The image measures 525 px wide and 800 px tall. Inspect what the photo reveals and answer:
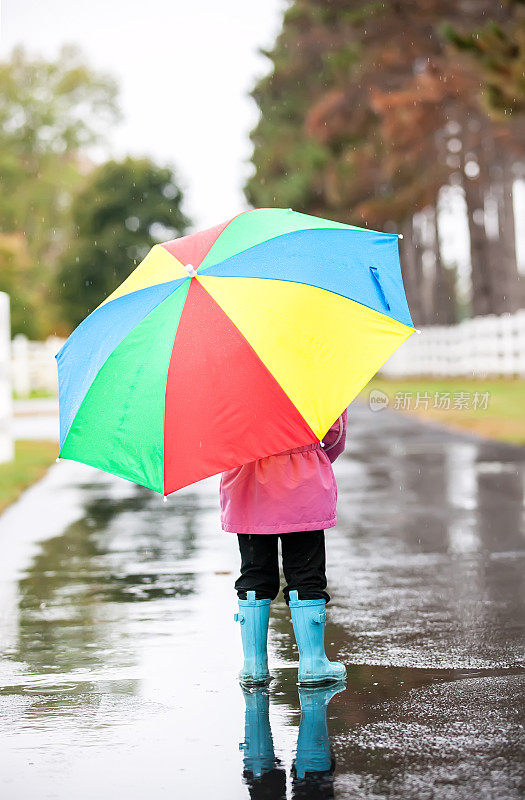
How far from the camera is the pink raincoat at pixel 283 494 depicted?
18.6 ft

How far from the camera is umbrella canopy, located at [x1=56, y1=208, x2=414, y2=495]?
5383 mm

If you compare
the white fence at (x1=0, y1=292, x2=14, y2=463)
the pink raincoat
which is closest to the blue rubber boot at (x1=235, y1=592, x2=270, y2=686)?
the pink raincoat

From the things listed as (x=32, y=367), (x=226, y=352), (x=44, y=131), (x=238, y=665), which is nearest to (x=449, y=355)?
(x=32, y=367)

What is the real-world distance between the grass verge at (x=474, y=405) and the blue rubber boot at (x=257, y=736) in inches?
527

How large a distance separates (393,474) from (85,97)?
74.2 metres

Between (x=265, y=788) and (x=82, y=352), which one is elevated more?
(x=82, y=352)

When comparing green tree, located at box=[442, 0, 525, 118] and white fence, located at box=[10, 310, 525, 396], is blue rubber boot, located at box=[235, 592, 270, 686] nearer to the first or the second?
green tree, located at box=[442, 0, 525, 118]

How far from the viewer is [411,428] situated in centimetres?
2314

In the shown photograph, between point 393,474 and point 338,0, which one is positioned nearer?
point 393,474

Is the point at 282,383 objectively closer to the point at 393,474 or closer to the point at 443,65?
the point at 393,474

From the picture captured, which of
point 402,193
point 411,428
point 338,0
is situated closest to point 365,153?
point 402,193

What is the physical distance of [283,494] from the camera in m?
5.66

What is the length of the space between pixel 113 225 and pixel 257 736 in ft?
213

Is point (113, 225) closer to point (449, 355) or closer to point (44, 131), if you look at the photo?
point (44, 131)
